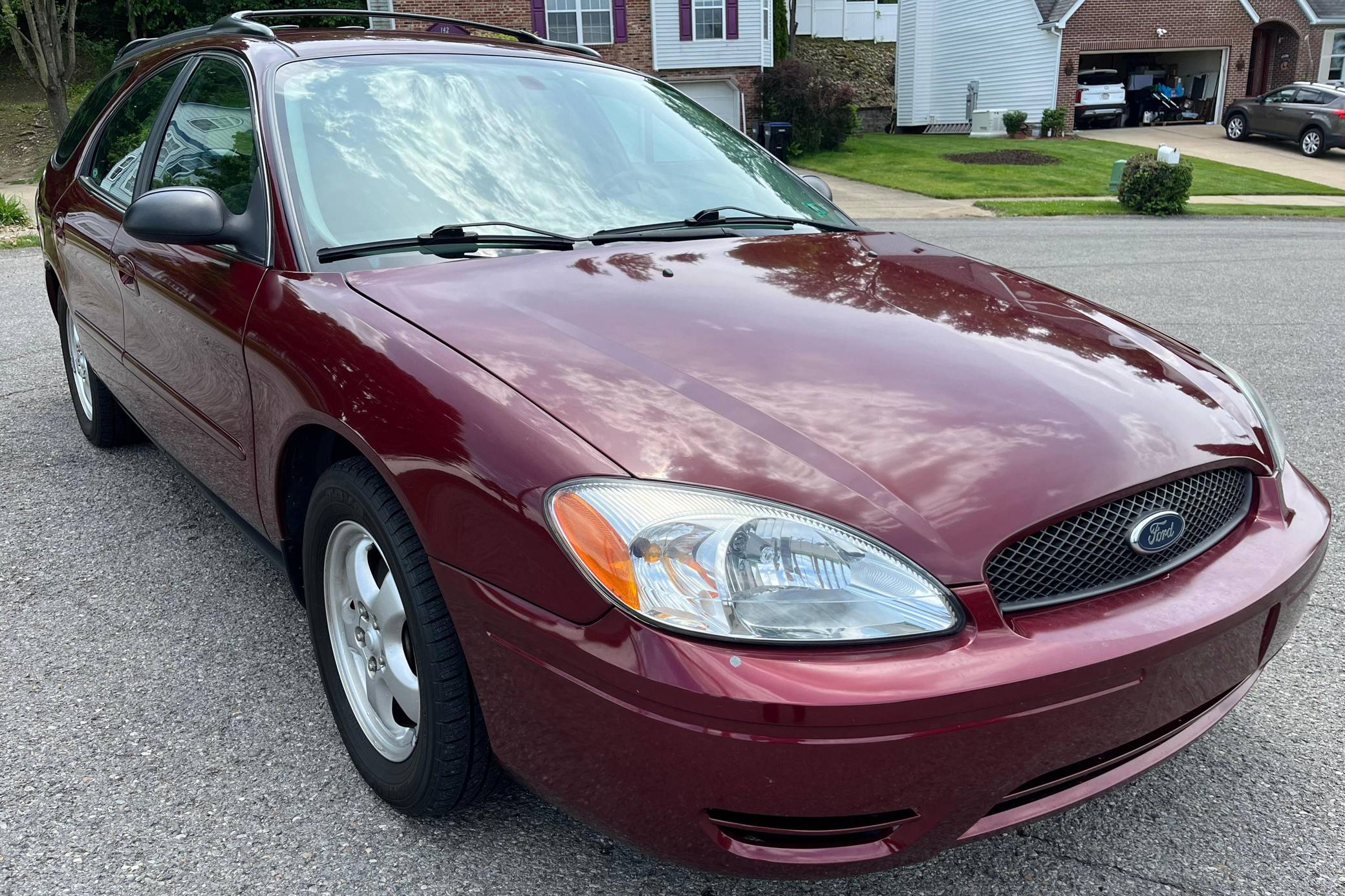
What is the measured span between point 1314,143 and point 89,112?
95.1 ft

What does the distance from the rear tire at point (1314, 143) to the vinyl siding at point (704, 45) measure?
13.8 metres

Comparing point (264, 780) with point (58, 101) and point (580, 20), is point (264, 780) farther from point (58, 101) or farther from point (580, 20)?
point (580, 20)

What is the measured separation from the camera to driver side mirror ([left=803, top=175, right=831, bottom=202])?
11.6 feet

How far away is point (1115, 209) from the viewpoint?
54.2 feet

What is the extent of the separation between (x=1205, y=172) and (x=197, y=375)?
2360cm

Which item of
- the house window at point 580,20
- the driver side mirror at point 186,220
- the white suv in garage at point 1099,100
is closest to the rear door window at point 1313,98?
the white suv in garage at point 1099,100

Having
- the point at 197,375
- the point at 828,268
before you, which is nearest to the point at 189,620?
the point at 197,375

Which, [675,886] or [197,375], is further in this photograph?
[197,375]

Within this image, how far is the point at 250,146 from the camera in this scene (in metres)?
2.72

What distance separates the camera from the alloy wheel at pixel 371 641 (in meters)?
2.14

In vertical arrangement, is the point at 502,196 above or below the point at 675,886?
above

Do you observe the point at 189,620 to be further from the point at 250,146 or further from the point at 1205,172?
the point at 1205,172

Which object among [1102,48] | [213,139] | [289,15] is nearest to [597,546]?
[213,139]

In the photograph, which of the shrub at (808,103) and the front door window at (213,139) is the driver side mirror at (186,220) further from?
the shrub at (808,103)
